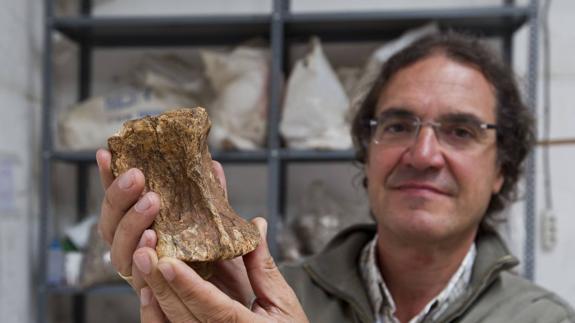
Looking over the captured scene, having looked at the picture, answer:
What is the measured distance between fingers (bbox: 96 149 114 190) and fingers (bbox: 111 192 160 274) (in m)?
0.06

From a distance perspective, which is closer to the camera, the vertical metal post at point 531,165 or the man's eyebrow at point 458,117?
the man's eyebrow at point 458,117

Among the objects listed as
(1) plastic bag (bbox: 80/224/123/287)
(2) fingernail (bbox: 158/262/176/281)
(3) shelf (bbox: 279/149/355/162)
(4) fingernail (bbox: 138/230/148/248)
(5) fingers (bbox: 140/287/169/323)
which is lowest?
(1) plastic bag (bbox: 80/224/123/287)

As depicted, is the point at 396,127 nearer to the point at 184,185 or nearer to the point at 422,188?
the point at 422,188

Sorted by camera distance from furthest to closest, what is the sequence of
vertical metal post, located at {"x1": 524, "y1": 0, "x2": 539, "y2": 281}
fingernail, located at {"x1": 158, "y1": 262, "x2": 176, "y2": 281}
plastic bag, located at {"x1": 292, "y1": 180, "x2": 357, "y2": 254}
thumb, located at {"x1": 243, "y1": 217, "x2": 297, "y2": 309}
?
plastic bag, located at {"x1": 292, "y1": 180, "x2": 357, "y2": 254} < vertical metal post, located at {"x1": 524, "y1": 0, "x2": 539, "y2": 281} < thumb, located at {"x1": 243, "y1": 217, "x2": 297, "y2": 309} < fingernail, located at {"x1": 158, "y1": 262, "x2": 176, "y2": 281}

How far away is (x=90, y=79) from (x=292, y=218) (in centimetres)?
92

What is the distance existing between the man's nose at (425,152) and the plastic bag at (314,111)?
658 mm

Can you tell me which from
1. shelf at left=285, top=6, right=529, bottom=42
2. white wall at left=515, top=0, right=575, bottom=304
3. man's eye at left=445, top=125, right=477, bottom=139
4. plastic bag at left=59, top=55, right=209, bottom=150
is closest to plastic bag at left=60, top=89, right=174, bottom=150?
plastic bag at left=59, top=55, right=209, bottom=150

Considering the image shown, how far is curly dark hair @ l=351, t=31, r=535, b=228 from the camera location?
1023 mm

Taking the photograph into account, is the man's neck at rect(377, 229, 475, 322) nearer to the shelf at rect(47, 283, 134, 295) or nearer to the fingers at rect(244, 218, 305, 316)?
the fingers at rect(244, 218, 305, 316)

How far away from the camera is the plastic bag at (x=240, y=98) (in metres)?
1.65

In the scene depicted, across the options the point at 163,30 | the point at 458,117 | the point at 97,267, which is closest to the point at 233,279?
the point at 458,117

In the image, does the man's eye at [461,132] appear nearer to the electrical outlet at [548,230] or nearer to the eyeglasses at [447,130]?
the eyeglasses at [447,130]

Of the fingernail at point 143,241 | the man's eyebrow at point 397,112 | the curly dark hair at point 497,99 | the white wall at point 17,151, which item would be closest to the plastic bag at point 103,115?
the white wall at point 17,151

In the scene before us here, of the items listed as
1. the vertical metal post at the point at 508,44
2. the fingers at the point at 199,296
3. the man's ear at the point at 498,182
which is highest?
the vertical metal post at the point at 508,44
